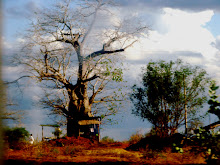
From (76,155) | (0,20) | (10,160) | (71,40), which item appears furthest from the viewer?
(71,40)

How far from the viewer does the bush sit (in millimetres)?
9984

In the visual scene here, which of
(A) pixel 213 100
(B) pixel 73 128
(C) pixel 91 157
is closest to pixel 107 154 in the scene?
(C) pixel 91 157

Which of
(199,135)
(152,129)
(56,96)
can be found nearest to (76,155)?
(199,135)

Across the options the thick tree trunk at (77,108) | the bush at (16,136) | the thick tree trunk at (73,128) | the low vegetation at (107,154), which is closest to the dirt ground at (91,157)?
the low vegetation at (107,154)

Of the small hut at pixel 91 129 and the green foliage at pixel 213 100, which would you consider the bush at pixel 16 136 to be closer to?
the small hut at pixel 91 129

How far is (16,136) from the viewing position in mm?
10703

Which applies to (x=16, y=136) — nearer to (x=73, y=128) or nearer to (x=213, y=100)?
(x=73, y=128)

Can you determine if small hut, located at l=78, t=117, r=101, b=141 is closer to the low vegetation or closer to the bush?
the low vegetation

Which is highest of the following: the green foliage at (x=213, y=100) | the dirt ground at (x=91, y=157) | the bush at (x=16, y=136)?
the green foliage at (x=213, y=100)

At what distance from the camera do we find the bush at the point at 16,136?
998cm

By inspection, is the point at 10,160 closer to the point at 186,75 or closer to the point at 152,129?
the point at 152,129

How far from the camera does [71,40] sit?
1324cm

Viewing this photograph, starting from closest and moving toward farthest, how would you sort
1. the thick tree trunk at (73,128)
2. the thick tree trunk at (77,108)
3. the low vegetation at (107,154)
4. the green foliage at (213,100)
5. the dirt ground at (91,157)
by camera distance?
the green foliage at (213,100)
the dirt ground at (91,157)
the low vegetation at (107,154)
the thick tree trunk at (73,128)
the thick tree trunk at (77,108)

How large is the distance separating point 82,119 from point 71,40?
4.11 meters
